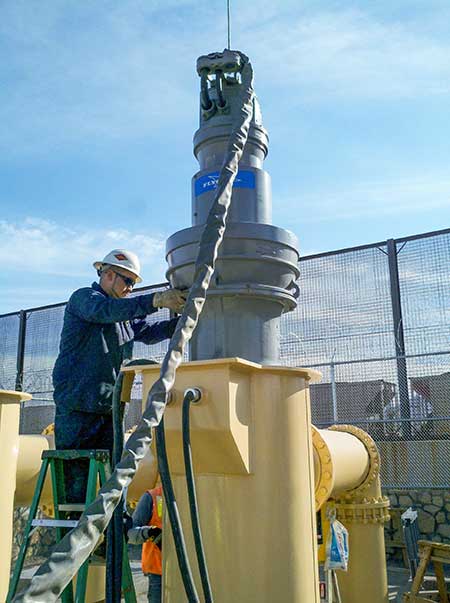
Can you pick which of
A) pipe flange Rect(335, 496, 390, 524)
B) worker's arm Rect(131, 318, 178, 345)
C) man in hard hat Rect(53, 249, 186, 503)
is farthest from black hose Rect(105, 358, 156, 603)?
pipe flange Rect(335, 496, 390, 524)

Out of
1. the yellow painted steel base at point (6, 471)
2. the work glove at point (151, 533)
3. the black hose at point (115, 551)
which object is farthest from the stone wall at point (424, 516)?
the black hose at point (115, 551)

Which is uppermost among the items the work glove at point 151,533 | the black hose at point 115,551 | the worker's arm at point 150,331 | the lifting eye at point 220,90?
the lifting eye at point 220,90

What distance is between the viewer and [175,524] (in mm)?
2088

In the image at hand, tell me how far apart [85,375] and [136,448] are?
1745mm

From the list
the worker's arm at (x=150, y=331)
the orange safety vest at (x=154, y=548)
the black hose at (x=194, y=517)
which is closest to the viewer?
the black hose at (x=194, y=517)

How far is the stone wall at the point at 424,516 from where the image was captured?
8.34 m

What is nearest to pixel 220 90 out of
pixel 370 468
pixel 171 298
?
pixel 171 298

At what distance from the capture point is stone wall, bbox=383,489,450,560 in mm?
8344

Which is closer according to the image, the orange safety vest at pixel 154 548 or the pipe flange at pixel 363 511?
the orange safety vest at pixel 154 548

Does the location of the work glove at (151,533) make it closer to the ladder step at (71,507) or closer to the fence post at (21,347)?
the ladder step at (71,507)

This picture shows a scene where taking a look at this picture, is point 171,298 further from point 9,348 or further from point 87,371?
point 9,348

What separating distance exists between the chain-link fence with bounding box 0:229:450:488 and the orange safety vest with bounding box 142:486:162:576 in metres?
4.59

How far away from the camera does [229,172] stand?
2.51 m

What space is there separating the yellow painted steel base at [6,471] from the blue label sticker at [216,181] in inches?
64.6
